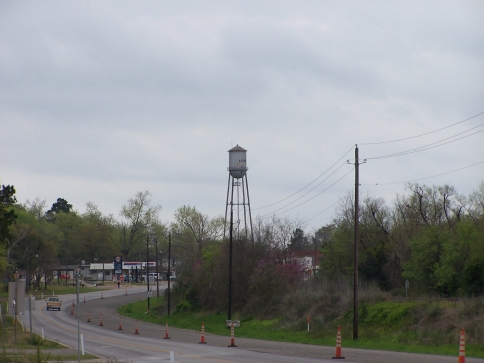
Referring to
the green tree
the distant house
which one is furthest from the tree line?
the green tree

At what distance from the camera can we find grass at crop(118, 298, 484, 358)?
101ft

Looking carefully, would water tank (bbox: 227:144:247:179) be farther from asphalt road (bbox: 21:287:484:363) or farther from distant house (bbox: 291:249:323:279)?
asphalt road (bbox: 21:287:484:363)

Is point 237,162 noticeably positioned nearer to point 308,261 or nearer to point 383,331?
point 308,261

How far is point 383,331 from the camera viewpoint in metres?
36.8

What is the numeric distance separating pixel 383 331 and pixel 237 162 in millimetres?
29113

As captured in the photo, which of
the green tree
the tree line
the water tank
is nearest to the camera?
the green tree

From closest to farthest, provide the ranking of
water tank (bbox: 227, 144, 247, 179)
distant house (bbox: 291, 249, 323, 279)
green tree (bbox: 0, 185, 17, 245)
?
green tree (bbox: 0, 185, 17, 245) < water tank (bbox: 227, 144, 247, 179) < distant house (bbox: 291, 249, 323, 279)

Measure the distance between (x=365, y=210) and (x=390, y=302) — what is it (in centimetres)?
2495

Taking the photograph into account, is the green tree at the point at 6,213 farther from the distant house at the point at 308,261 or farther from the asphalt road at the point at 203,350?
the distant house at the point at 308,261

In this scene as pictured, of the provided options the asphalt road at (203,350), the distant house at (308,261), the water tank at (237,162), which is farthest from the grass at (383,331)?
the water tank at (237,162)

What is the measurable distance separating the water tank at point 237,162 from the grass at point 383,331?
15.7 metres

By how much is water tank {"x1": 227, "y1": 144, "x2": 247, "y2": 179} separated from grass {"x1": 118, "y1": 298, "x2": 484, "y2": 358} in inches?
616

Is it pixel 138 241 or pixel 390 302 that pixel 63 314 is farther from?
pixel 138 241

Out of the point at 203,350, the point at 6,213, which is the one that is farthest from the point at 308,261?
the point at 6,213
